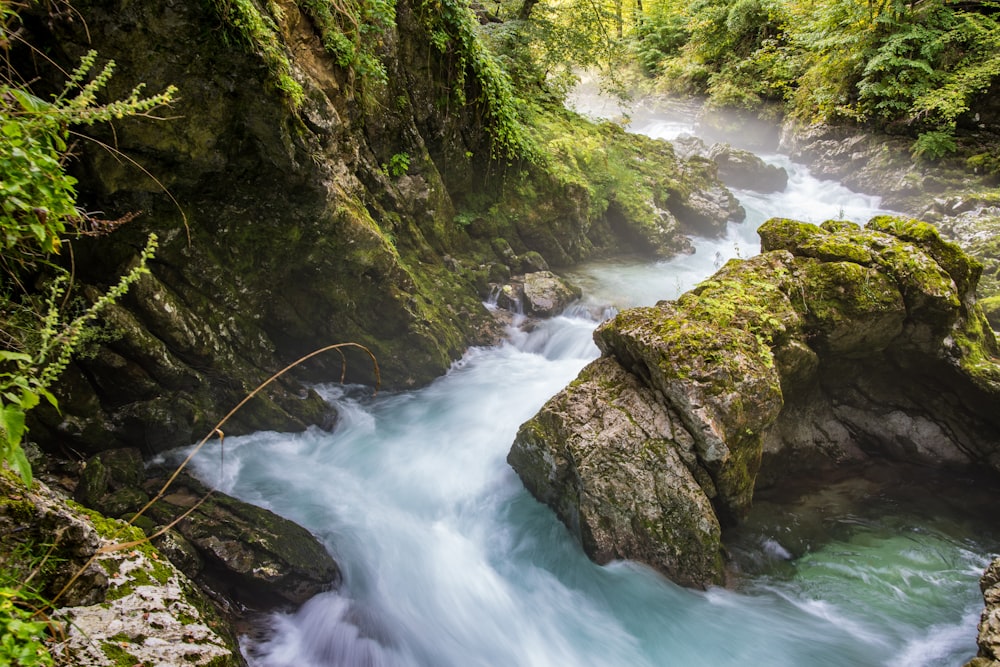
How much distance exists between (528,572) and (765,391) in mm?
3056

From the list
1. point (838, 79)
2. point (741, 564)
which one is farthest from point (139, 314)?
point (838, 79)

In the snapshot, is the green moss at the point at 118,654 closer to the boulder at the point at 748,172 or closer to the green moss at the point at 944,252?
the green moss at the point at 944,252

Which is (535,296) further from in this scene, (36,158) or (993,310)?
(36,158)

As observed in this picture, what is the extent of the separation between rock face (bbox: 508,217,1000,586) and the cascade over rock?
9.84 ft

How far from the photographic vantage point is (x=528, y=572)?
17.6 feet

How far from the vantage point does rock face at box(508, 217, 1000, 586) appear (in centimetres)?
490

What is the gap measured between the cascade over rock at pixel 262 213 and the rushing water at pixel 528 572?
35.8 inches

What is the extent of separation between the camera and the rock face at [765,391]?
490 centimetres

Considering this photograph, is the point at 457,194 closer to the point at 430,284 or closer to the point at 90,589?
the point at 430,284

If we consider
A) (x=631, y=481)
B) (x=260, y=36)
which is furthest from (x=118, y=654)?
(x=260, y=36)

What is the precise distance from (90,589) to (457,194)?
8067mm

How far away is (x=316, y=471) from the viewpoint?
20.3 feet

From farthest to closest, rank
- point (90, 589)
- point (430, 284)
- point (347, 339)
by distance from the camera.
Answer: point (430, 284), point (347, 339), point (90, 589)

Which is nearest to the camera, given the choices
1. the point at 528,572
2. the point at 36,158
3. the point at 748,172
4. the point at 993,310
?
the point at 36,158
